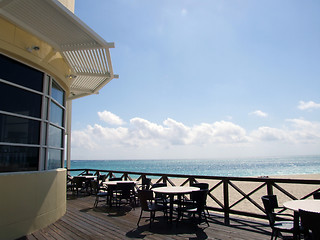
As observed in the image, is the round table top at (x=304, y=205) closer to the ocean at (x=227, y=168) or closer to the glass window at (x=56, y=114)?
the glass window at (x=56, y=114)

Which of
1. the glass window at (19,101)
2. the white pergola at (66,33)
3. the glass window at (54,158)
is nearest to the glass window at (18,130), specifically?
the glass window at (19,101)

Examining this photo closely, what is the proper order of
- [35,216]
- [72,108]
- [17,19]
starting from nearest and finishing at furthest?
[17,19] < [35,216] < [72,108]

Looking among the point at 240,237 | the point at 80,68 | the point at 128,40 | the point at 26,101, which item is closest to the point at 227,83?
the point at 128,40

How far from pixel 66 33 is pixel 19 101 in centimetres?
148

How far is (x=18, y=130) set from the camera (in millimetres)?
3908

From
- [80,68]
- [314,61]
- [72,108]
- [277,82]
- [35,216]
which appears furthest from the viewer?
[72,108]

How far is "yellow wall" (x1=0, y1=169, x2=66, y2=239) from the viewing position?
3.53 metres

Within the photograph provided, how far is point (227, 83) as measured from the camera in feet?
35.1

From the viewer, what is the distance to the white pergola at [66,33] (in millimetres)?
3334

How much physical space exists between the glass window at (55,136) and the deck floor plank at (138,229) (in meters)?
1.65

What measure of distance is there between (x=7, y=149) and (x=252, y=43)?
7466mm

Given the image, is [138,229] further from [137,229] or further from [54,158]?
[54,158]

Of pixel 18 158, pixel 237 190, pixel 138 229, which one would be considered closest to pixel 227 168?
pixel 237 190

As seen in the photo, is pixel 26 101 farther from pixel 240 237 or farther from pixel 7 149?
pixel 240 237
